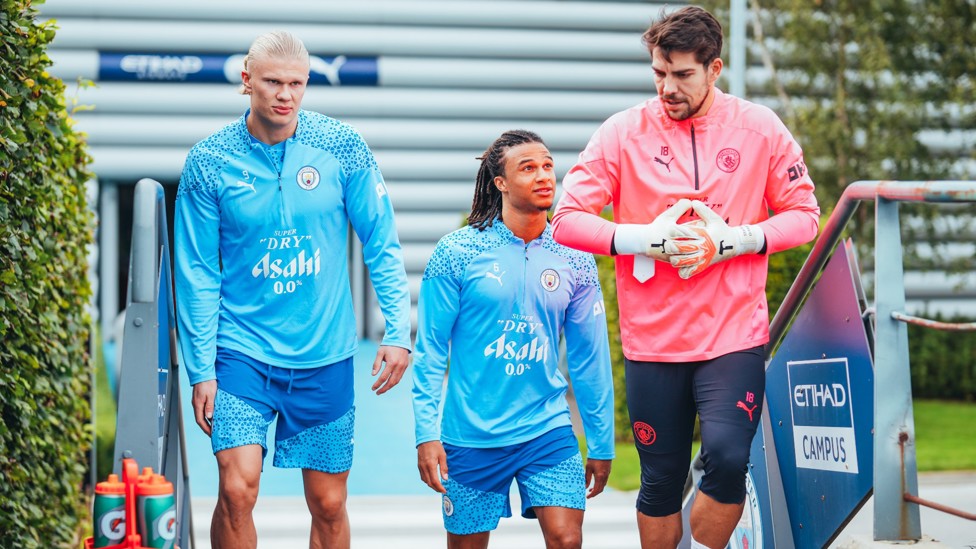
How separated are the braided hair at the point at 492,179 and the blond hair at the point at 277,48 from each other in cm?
81

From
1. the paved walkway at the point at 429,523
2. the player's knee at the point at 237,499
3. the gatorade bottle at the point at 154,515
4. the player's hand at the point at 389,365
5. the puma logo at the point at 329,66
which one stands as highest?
the puma logo at the point at 329,66

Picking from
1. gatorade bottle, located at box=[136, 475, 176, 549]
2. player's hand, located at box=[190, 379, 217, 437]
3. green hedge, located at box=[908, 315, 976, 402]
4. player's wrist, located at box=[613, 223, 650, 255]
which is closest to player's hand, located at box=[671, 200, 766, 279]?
player's wrist, located at box=[613, 223, 650, 255]

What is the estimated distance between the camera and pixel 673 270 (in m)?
4.16

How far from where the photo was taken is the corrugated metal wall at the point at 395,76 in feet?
55.7

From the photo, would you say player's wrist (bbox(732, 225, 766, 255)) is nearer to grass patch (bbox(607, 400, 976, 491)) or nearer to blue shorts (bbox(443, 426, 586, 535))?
blue shorts (bbox(443, 426, 586, 535))

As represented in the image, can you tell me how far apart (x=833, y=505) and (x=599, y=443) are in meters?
0.85

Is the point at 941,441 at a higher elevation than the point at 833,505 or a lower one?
lower

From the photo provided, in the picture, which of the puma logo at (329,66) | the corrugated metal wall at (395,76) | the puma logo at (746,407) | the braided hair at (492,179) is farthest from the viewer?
the puma logo at (329,66)

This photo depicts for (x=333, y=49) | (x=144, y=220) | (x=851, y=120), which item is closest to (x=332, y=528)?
(x=144, y=220)

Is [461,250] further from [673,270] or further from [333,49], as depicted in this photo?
[333,49]

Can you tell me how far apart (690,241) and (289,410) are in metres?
1.56

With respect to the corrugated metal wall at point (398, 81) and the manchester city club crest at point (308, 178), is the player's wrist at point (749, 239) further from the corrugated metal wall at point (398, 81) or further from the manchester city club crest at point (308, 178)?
the corrugated metal wall at point (398, 81)

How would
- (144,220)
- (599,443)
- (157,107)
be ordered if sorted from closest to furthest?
(144,220), (599,443), (157,107)

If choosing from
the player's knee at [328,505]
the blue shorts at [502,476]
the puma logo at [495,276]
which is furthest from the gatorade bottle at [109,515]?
the puma logo at [495,276]
